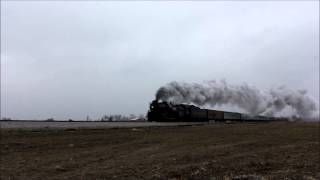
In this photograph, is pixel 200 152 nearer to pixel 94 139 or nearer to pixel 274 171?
pixel 274 171

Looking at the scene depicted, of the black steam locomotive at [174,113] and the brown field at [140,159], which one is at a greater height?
the black steam locomotive at [174,113]

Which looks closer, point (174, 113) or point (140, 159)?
point (140, 159)

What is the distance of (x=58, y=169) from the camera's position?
18172 millimetres

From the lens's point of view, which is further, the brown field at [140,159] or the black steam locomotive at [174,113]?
the black steam locomotive at [174,113]

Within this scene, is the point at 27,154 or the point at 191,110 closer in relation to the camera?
the point at 27,154

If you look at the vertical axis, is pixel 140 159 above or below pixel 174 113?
below

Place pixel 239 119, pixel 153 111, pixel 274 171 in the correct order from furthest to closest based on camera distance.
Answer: pixel 239 119
pixel 153 111
pixel 274 171

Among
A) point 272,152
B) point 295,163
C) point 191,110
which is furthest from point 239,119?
point 295,163

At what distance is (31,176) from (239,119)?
68811 mm

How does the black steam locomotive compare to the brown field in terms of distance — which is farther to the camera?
the black steam locomotive

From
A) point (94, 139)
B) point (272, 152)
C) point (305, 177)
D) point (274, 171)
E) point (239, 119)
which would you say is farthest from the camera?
point (239, 119)

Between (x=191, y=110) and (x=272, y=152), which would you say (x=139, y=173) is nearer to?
(x=272, y=152)

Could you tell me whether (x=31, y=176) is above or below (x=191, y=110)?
below

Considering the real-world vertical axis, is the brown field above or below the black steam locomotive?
below
